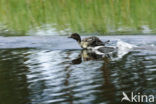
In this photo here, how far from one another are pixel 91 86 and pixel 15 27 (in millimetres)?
10153

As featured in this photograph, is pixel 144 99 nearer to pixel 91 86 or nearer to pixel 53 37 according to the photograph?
pixel 91 86

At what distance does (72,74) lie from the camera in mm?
8961

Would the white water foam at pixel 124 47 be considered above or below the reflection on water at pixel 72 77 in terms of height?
above

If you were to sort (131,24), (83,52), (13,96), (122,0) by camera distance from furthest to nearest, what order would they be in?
(122,0) → (131,24) → (83,52) → (13,96)

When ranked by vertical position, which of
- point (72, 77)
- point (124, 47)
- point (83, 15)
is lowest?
point (72, 77)

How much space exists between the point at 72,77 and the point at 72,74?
0.32 m

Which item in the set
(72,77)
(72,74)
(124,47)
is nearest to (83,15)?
(124,47)

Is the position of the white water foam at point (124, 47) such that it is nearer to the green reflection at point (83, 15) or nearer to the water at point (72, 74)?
the water at point (72, 74)

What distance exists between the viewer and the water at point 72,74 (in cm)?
731

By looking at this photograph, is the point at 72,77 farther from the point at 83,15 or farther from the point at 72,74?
the point at 83,15

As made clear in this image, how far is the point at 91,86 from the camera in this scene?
7836 mm

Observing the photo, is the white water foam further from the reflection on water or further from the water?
the reflection on water

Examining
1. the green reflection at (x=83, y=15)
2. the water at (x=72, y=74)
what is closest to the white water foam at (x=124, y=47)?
the water at (x=72, y=74)

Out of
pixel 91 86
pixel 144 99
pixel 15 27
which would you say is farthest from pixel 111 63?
pixel 15 27
